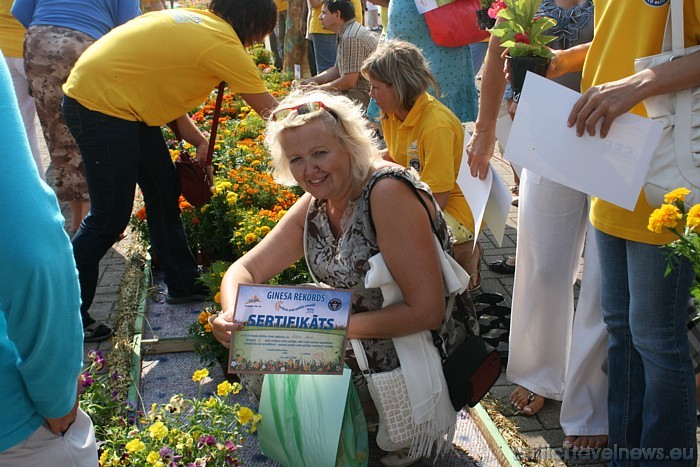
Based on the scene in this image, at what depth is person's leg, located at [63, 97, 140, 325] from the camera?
138 inches

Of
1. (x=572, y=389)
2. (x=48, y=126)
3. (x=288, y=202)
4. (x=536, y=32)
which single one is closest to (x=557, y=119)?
(x=536, y=32)

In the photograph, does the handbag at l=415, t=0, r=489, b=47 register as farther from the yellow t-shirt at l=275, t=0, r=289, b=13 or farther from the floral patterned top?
the yellow t-shirt at l=275, t=0, r=289, b=13

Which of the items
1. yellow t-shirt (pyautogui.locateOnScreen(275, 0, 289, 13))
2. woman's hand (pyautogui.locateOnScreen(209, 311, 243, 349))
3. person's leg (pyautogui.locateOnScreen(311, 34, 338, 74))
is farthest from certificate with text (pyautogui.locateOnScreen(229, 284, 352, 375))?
yellow t-shirt (pyautogui.locateOnScreen(275, 0, 289, 13))

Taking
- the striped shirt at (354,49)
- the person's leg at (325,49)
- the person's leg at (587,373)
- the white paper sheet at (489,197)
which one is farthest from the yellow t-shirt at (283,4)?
the person's leg at (587,373)

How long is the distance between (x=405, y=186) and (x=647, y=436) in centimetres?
108

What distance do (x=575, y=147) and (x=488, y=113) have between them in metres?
0.89

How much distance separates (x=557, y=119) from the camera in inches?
82.6

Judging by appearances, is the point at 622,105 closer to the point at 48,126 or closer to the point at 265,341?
the point at 265,341

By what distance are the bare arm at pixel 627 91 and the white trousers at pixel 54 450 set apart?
57.9 inches

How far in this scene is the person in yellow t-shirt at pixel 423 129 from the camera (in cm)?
368

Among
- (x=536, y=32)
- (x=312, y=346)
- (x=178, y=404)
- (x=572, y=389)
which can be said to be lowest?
(x=572, y=389)

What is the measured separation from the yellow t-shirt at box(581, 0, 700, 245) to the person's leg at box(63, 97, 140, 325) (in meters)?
2.21

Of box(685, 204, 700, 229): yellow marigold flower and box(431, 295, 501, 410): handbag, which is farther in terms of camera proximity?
box(431, 295, 501, 410): handbag

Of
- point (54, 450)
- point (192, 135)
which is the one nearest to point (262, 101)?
point (192, 135)
